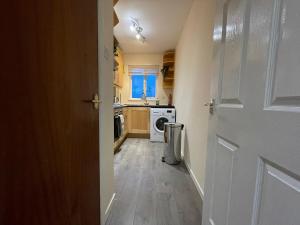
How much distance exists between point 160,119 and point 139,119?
2.36 ft

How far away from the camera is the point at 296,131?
0.46 metres

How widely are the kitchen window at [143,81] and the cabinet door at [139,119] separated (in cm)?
74

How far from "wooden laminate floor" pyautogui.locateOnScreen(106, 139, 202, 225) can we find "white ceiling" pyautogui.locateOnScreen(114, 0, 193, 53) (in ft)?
8.21

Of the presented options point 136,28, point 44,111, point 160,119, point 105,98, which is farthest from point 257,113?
point 160,119

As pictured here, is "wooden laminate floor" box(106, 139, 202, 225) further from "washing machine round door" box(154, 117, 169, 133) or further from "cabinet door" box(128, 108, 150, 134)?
"cabinet door" box(128, 108, 150, 134)

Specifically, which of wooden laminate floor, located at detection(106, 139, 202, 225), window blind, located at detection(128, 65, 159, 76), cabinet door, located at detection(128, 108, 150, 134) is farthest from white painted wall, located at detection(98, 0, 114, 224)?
window blind, located at detection(128, 65, 159, 76)

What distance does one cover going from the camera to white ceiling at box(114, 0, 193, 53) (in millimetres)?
2439

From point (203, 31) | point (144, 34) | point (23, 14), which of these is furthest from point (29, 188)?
point (144, 34)

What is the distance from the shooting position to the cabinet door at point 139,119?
4613mm

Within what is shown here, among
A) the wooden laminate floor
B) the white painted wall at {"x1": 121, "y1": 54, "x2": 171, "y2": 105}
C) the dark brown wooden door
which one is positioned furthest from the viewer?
the white painted wall at {"x1": 121, "y1": 54, "x2": 171, "y2": 105}

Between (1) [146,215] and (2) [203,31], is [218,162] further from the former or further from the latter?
(2) [203,31]

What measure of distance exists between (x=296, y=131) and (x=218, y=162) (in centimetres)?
62

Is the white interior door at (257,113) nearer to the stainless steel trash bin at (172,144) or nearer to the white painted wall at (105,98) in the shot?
the white painted wall at (105,98)

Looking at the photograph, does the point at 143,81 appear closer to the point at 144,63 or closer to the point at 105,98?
the point at 144,63
